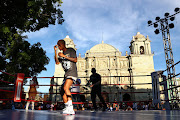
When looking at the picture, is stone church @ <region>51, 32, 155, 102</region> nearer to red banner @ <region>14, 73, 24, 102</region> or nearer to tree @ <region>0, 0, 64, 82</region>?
tree @ <region>0, 0, 64, 82</region>

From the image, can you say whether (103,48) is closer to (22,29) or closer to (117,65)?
(117,65)

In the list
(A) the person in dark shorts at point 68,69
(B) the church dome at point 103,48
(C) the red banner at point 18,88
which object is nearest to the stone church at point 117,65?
(B) the church dome at point 103,48

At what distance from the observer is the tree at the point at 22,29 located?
6.62 m

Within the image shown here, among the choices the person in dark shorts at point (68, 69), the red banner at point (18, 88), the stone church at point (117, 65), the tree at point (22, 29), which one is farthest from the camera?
the stone church at point (117, 65)

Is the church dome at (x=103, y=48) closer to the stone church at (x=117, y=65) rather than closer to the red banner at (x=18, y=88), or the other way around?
the stone church at (x=117, y=65)

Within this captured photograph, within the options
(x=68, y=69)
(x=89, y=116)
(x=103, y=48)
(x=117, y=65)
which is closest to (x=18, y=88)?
(x=68, y=69)

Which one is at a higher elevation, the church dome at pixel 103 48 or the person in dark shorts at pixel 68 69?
the church dome at pixel 103 48

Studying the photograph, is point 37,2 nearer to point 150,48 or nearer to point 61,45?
point 61,45

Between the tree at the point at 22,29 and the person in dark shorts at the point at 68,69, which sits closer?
the person in dark shorts at the point at 68,69

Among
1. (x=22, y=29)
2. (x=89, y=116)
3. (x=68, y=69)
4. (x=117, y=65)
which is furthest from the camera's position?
(x=117, y=65)

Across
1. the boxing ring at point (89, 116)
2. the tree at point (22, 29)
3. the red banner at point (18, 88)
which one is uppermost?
the tree at point (22, 29)

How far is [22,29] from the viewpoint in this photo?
25.6 feet

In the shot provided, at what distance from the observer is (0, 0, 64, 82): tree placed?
21.7 ft

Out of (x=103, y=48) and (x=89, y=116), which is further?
(x=103, y=48)
